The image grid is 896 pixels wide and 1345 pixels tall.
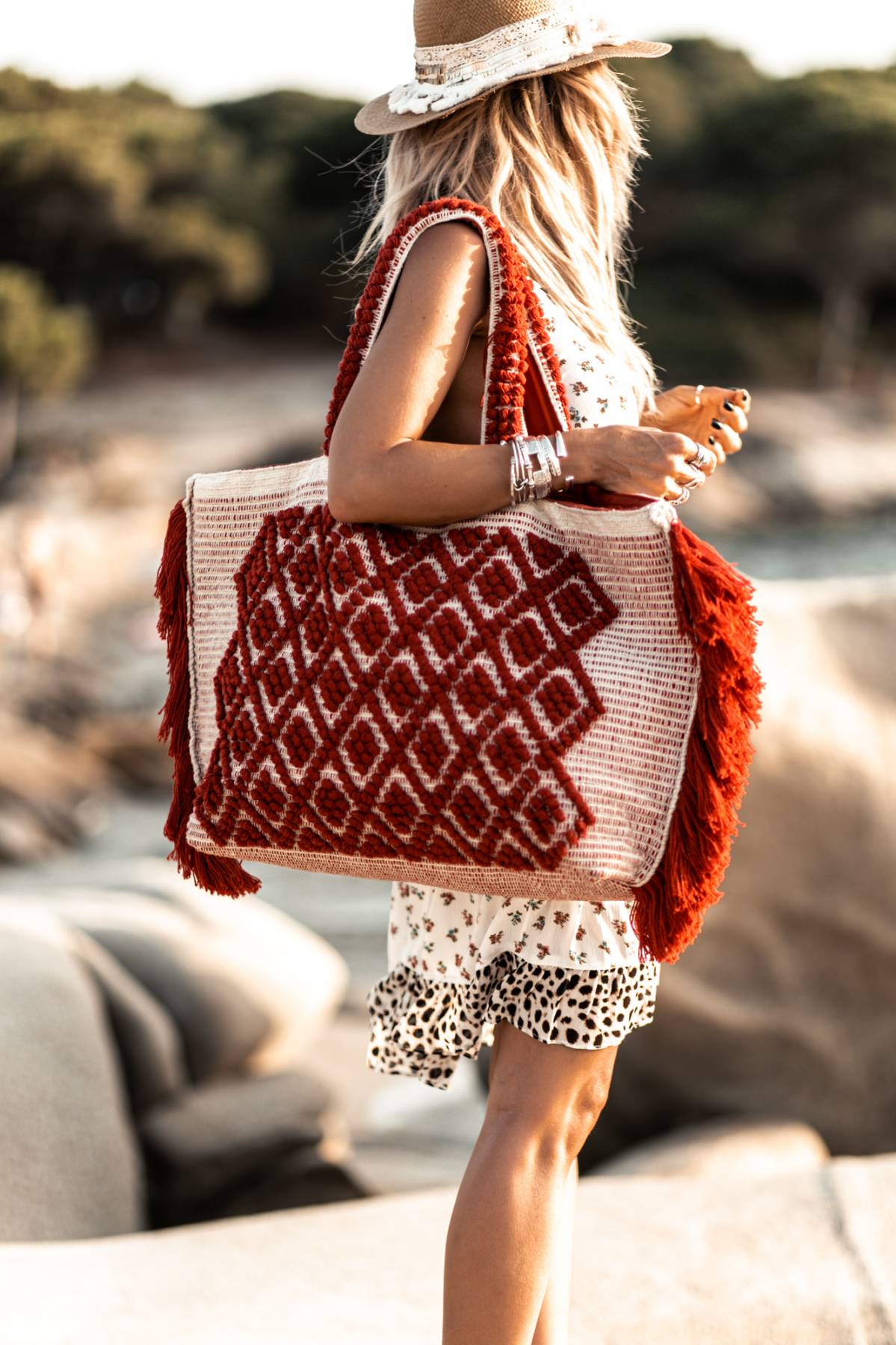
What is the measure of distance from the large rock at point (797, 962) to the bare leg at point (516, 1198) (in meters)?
1.49

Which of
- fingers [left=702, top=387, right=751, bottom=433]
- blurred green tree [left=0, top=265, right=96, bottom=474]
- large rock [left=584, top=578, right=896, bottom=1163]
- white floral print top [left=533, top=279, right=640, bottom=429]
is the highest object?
white floral print top [left=533, top=279, right=640, bottom=429]

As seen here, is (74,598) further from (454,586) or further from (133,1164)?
(454,586)

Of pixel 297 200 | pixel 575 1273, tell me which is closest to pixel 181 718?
pixel 575 1273

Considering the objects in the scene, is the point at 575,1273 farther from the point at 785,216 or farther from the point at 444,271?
the point at 785,216

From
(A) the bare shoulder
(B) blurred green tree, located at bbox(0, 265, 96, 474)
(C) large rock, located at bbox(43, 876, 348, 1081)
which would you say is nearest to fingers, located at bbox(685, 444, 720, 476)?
(A) the bare shoulder

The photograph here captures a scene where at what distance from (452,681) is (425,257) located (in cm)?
46

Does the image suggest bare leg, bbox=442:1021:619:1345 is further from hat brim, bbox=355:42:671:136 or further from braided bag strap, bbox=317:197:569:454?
hat brim, bbox=355:42:671:136

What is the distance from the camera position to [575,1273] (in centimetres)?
220

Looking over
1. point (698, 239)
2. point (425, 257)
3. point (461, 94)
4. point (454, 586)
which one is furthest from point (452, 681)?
point (698, 239)

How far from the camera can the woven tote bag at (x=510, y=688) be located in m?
1.44

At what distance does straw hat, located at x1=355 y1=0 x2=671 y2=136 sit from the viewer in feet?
5.10

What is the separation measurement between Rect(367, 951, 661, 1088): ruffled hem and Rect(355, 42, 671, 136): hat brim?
3.25ft

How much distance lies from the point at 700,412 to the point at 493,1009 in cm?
84

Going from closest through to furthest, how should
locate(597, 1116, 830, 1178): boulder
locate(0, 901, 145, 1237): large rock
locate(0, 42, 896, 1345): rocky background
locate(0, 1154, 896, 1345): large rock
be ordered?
locate(0, 1154, 896, 1345): large rock → locate(0, 901, 145, 1237): large rock → locate(0, 42, 896, 1345): rocky background → locate(597, 1116, 830, 1178): boulder
